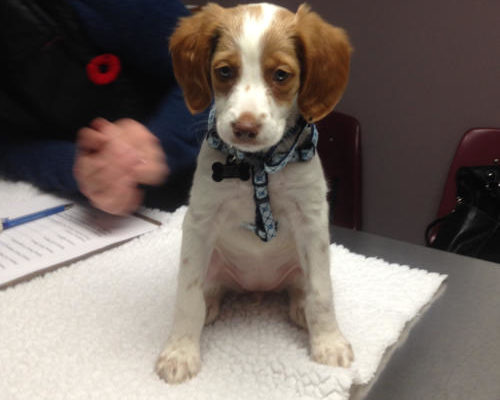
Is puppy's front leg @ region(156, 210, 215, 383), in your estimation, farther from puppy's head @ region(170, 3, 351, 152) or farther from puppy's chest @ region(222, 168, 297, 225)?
puppy's head @ region(170, 3, 351, 152)

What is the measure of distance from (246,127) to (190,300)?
264 millimetres

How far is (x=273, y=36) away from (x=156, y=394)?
1.51 ft

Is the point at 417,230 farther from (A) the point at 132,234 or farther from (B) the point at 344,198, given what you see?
(A) the point at 132,234

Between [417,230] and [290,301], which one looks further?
[417,230]

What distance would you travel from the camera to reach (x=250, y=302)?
2.70 feet

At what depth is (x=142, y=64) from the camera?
3.63 ft

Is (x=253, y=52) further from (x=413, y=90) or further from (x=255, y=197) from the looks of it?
(x=413, y=90)

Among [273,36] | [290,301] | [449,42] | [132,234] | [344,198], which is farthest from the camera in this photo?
[344,198]

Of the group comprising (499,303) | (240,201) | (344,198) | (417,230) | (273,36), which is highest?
(273,36)

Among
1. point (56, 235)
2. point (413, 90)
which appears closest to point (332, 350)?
point (56, 235)

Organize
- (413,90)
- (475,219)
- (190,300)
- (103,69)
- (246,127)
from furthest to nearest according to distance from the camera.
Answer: (413,90) < (475,219) < (103,69) < (190,300) < (246,127)

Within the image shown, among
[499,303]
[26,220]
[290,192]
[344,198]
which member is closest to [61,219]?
[26,220]

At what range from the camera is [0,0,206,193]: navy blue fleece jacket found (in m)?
1.06

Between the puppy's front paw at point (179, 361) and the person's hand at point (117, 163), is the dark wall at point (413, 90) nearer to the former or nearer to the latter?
the person's hand at point (117, 163)
